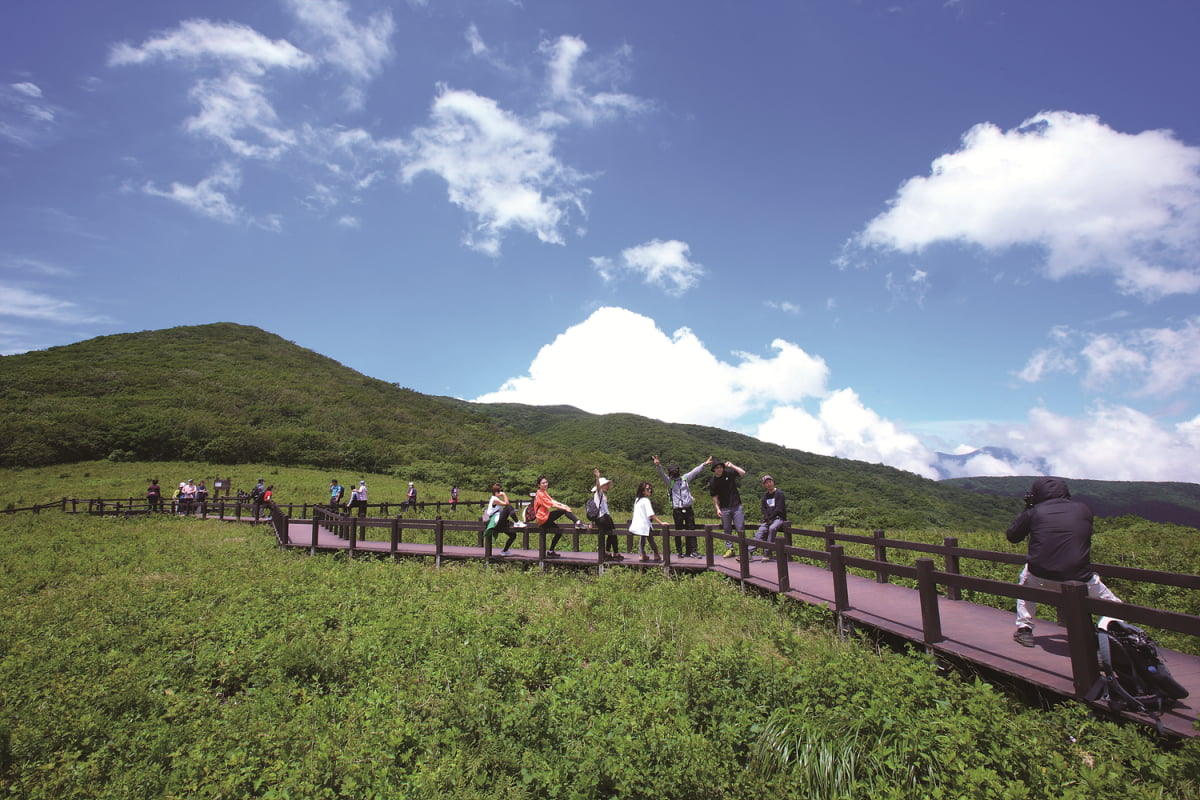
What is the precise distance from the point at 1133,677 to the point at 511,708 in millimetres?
5321

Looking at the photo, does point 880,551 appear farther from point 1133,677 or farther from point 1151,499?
point 1151,499

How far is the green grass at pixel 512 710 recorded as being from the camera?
433 cm

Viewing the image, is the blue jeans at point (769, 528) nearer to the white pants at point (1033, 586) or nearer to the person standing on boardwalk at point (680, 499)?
the person standing on boardwalk at point (680, 499)

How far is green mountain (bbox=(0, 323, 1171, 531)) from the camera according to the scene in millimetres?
45812

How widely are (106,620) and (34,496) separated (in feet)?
115

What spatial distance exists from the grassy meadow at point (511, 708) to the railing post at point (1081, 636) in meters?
0.28

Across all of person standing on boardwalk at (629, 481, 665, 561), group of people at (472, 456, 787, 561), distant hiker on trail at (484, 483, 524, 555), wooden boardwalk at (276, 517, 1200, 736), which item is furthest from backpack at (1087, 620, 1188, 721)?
distant hiker on trail at (484, 483, 524, 555)

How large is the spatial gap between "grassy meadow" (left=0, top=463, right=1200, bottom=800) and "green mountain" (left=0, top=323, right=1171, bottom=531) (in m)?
16.4

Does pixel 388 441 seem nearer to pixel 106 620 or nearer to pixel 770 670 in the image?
pixel 106 620

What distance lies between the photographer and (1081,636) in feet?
14.8

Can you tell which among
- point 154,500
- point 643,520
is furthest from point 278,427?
point 643,520

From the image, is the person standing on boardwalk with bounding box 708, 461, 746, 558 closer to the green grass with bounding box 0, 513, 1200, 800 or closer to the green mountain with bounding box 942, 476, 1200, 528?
the green grass with bounding box 0, 513, 1200, 800

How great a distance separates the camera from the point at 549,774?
4.48 metres

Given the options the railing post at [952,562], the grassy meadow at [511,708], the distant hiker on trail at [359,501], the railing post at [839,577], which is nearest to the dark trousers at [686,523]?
the grassy meadow at [511,708]
